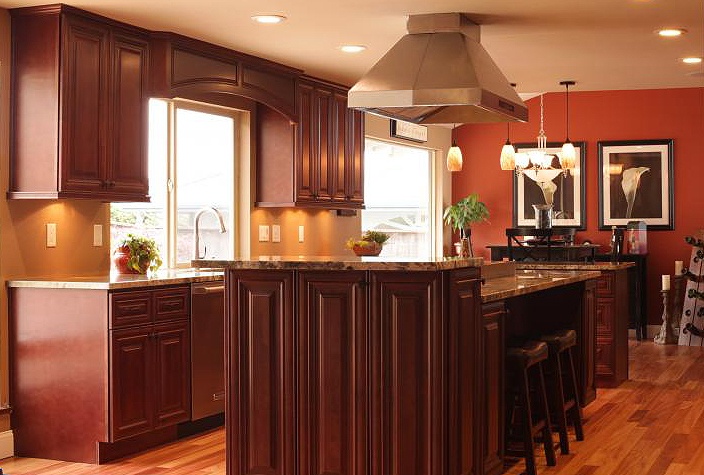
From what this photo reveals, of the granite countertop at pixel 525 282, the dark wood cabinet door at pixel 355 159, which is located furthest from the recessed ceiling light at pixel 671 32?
the dark wood cabinet door at pixel 355 159

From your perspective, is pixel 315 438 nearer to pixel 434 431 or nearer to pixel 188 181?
pixel 434 431

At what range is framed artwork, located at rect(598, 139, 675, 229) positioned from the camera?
1034 cm

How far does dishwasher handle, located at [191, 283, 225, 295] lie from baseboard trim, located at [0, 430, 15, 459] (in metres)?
1.20

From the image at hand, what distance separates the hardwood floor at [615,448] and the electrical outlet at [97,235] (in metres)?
1.23

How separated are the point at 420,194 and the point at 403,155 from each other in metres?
0.67

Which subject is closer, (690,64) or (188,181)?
(188,181)

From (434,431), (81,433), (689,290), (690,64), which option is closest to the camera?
(434,431)

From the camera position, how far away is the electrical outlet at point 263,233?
723 cm

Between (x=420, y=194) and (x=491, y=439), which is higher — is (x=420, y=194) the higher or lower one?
the higher one

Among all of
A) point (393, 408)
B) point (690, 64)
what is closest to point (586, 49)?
point (690, 64)

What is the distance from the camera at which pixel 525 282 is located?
5.16 meters

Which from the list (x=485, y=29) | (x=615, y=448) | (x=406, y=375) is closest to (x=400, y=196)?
(x=485, y=29)

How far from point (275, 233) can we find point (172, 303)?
2221 millimetres

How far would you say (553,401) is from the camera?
217 inches
